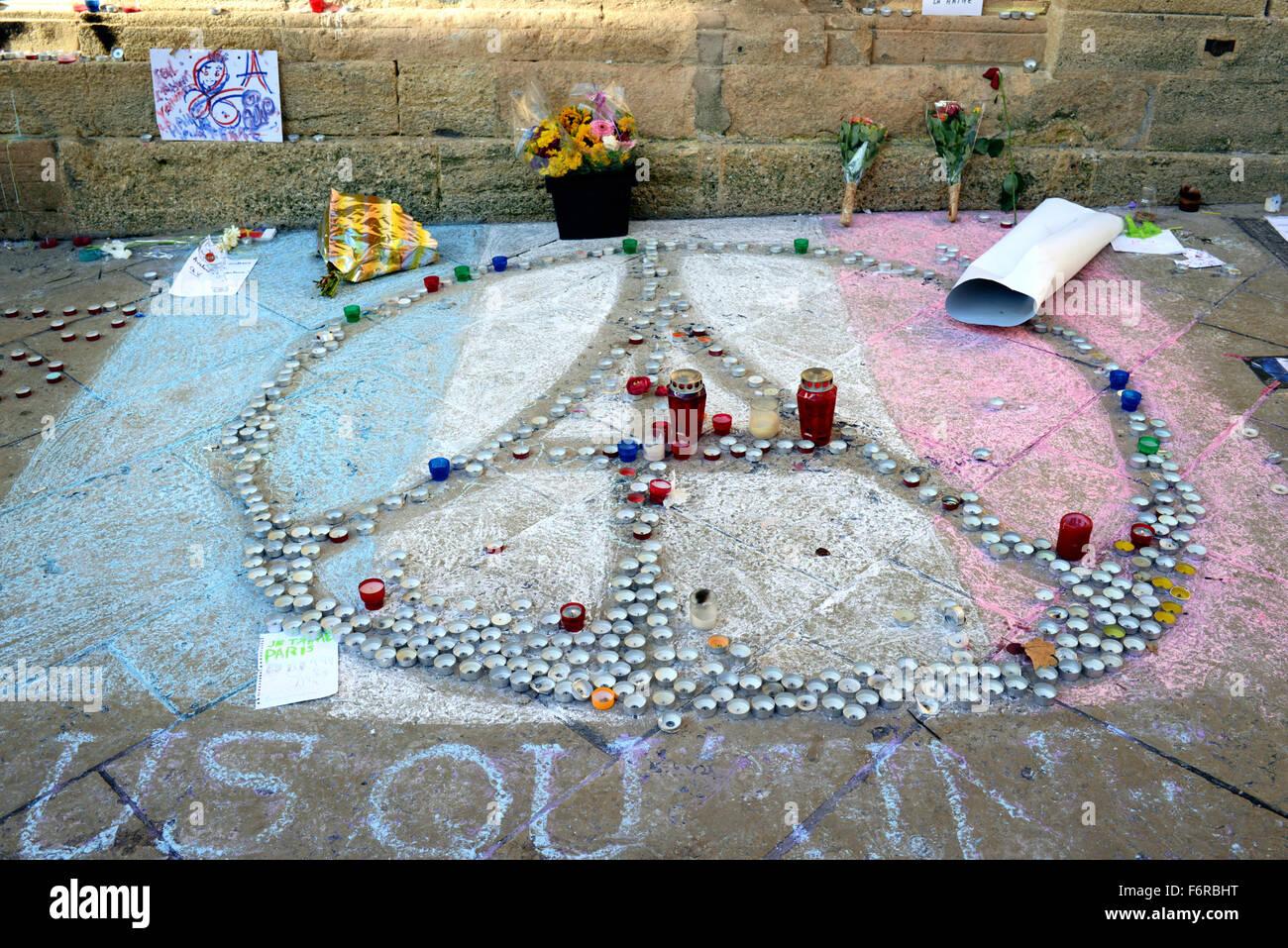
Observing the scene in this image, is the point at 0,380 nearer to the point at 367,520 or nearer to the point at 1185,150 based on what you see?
the point at 367,520

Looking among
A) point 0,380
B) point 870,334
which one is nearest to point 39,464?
point 0,380

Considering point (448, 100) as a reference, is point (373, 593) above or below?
below

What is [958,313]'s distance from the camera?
15.7 feet

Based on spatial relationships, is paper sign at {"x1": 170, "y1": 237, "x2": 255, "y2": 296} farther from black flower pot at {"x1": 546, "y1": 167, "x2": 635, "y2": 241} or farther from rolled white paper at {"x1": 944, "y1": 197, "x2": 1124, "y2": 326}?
rolled white paper at {"x1": 944, "y1": 197, "x2": 1124, "y2": 326}

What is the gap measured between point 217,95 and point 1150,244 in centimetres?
509

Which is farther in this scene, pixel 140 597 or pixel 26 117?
pixel 26 117

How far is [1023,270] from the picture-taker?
4621 millimetres

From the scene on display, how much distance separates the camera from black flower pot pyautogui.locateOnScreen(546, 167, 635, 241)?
18.4 ft

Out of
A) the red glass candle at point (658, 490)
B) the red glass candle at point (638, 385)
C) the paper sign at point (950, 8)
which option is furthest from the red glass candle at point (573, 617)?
the paper sign at point (950, 8)

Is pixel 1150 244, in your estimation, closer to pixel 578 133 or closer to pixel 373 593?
pixel 578 133

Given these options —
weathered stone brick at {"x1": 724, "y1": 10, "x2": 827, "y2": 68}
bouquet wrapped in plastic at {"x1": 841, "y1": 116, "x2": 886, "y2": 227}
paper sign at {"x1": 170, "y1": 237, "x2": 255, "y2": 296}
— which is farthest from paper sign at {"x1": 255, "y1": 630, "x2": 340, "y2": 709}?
weathered stone brick at {"x1": 724, "y1": 10, "x2": 827, "y2": 68}

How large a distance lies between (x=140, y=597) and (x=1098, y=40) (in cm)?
545

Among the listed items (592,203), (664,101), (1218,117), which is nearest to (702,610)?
(592,203)

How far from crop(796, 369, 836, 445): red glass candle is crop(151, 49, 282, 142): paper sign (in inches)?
146
